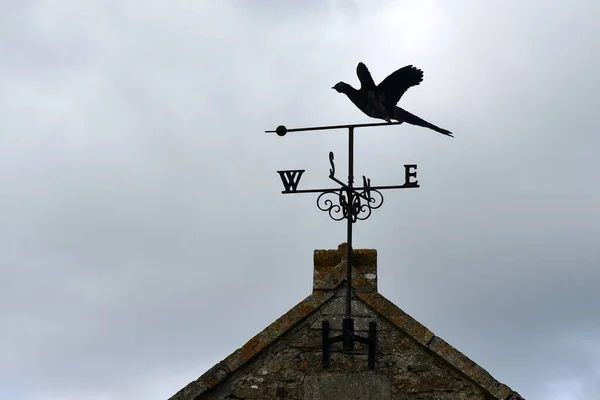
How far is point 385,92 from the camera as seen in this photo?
7676mm

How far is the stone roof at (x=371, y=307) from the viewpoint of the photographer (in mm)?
6727

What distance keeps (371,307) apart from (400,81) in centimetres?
192

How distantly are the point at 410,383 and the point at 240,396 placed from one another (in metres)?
1.25

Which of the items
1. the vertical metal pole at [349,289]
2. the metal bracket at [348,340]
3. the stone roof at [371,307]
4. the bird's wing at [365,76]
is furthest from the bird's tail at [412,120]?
the metal bracket at [348,340]

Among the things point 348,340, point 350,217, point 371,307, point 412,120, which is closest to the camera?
point 348,340

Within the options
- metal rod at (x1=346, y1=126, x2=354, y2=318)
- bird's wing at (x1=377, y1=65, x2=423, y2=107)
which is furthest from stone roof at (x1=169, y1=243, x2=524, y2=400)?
bird's wing at (x1=377, y1=65, x2=423, y2=107)

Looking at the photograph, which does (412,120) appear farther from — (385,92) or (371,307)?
(371,307)

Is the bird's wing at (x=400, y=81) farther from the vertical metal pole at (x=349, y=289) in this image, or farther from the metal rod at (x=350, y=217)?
the vertical metal pole at (x=349, y=289)

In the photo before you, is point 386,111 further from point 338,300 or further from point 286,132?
point 338,300

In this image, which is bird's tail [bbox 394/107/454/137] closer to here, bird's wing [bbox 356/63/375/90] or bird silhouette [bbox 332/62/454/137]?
bird silhouette [bbox 332/62/454/137]

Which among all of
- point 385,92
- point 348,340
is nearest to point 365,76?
point 385,92

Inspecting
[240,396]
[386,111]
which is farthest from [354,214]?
[240,396]

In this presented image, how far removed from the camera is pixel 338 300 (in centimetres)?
711

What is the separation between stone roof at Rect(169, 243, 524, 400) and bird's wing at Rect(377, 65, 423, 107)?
4.35 feet
